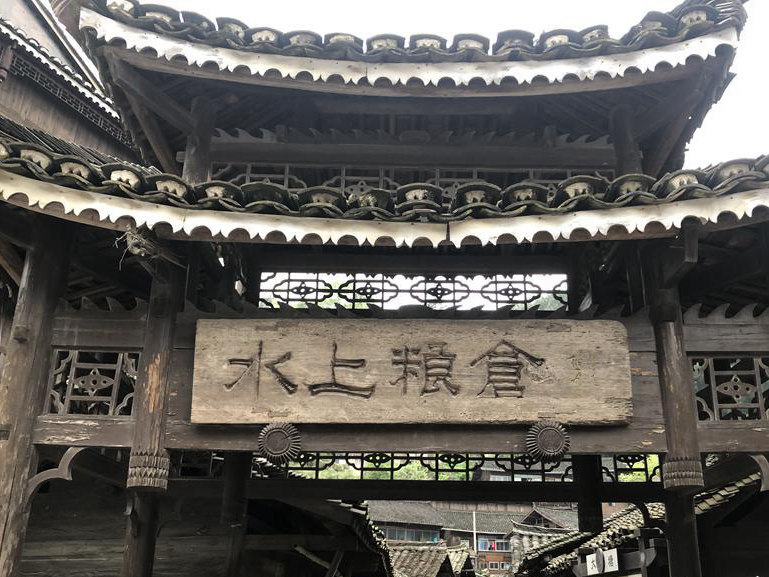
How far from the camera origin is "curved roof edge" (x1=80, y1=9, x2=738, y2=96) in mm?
5930

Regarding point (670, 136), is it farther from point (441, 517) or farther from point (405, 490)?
point (441, 517)

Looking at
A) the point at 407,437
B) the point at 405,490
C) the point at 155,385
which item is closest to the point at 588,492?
the point at 405,490

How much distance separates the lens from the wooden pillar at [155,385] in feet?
17.0

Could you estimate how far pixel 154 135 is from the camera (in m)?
6.88

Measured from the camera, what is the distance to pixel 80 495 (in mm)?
8586

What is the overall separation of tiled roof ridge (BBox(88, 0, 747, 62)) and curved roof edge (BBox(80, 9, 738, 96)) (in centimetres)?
5

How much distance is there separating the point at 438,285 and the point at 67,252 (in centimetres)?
350

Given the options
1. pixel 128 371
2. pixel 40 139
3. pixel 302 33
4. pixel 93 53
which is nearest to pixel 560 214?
pixel 302 33

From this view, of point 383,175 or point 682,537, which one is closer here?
point 682,537

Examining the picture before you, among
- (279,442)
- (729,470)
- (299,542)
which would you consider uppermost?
(279,442)

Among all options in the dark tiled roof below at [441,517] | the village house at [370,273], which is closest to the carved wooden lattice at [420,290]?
the village house at [370,273]

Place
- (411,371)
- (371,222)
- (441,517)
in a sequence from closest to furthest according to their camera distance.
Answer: (371,222), (411,371), (441,517)

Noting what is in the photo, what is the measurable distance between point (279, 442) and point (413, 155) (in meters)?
3.32

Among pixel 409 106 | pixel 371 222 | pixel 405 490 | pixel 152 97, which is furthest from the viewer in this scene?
pixel 405 490
